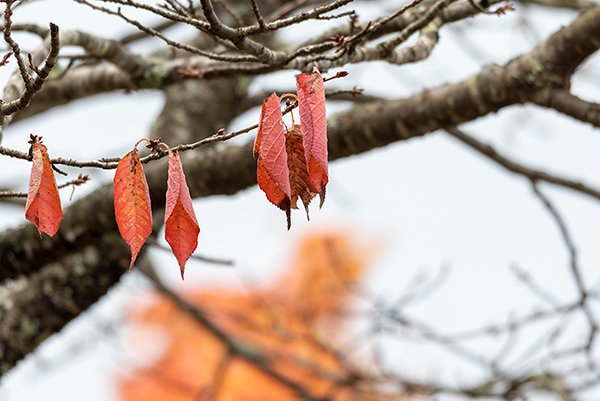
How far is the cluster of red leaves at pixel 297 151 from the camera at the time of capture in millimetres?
1205

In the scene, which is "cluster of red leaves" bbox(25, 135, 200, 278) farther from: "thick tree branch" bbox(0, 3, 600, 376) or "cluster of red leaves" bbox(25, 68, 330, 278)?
"thick tree branch" bbox(0, 3, 600, 376)

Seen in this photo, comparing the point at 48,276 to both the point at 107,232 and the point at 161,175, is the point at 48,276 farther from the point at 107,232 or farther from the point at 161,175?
the point at 161,175

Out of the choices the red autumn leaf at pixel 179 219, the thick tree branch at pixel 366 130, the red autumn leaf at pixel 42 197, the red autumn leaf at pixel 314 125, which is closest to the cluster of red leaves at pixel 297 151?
the red autumn leaf at pixel 314 125

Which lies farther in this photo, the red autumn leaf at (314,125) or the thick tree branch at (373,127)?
the thick tree branch at (373,127)

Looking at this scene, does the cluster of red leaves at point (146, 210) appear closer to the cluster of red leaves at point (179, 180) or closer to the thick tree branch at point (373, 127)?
the cluster of red leaves at point (179, 180)

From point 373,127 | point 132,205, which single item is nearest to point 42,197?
point 132,205

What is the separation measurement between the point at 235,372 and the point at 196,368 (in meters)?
0.95

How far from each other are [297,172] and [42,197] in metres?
0.41

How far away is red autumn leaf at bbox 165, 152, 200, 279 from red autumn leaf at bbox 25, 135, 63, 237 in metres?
0.18

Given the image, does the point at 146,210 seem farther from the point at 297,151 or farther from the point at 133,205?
the point at 297,151

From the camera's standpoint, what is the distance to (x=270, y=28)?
149 cm

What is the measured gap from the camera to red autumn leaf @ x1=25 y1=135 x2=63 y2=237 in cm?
123

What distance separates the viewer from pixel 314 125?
122cm

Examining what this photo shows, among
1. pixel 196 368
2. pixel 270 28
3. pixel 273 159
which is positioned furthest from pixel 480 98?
pixel 196 368
